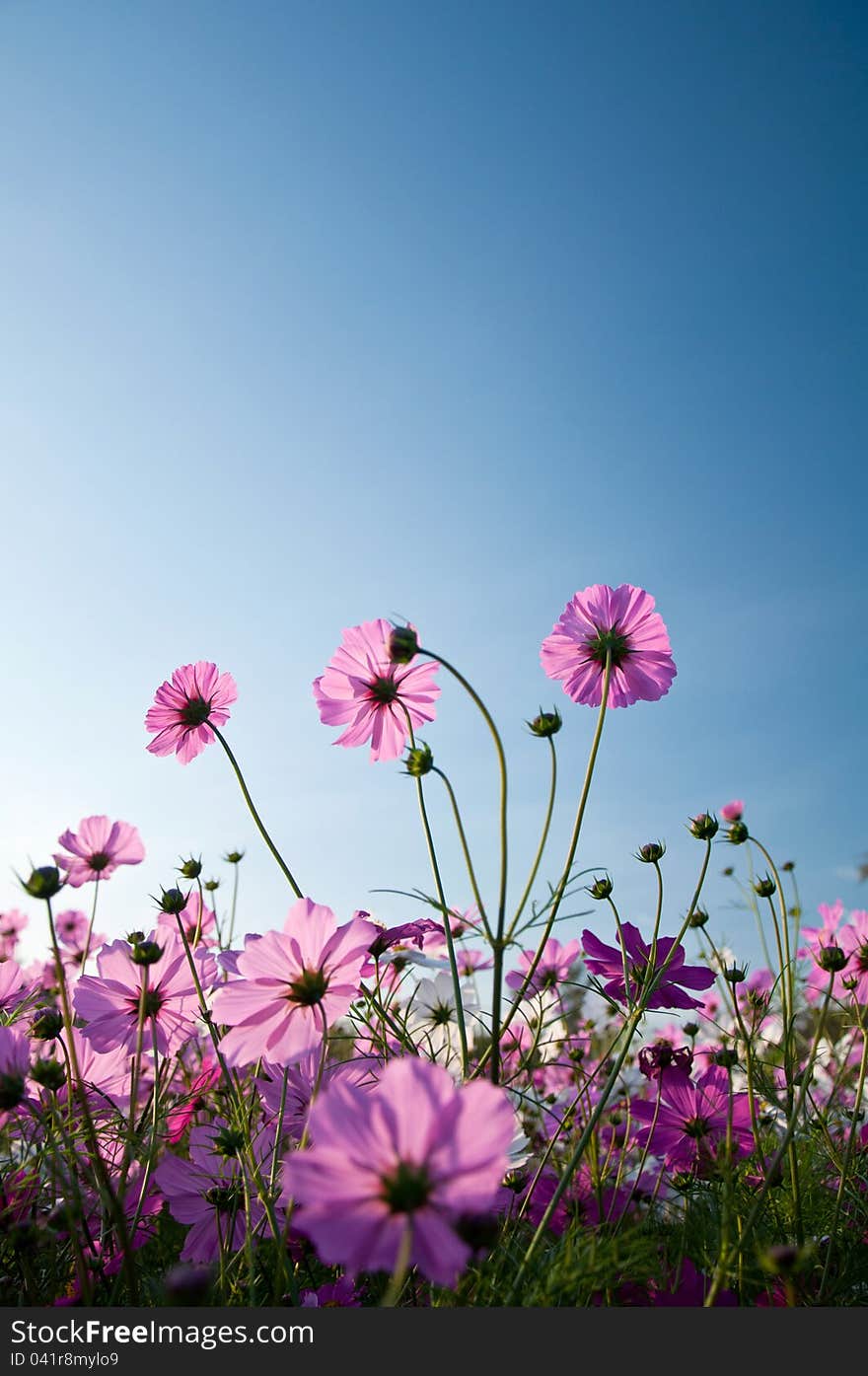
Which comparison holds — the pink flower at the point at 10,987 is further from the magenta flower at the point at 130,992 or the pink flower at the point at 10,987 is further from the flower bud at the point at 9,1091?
the flower bud at the point at 9,1091

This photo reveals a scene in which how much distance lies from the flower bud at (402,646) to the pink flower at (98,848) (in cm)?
92

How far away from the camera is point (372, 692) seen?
999 millimetres

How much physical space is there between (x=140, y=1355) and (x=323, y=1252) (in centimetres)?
34

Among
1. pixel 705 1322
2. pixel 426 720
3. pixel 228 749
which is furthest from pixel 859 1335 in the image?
pixel 228 749

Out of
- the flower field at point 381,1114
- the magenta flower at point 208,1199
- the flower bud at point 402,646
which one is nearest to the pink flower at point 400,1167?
the flower field at point 381,1114

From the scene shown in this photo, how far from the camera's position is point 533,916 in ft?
2.58

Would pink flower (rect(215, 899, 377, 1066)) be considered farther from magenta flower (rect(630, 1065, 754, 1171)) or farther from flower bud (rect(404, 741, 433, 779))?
magenta flower (rect(630, 1065, 754, 1171))

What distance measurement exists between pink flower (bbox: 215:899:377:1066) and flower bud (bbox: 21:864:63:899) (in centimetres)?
18

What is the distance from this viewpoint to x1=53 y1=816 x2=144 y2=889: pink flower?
A: 139 centimetres

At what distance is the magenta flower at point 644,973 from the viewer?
940mm

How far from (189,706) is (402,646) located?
55 cm

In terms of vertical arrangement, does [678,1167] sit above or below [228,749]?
below

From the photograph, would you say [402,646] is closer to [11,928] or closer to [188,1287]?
[188,1287]

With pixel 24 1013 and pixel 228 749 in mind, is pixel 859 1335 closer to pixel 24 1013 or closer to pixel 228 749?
pixel 228 749
